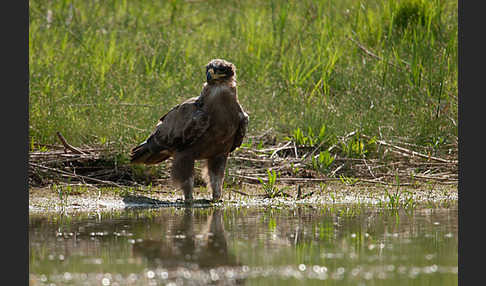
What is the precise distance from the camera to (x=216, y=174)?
727cm

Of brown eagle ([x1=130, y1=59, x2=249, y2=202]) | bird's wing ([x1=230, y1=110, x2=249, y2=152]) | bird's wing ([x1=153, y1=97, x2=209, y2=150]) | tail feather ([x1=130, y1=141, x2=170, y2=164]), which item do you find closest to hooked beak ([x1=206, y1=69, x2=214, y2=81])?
brown eagle ([x1=130, y1=59, x2=249, y2=202])

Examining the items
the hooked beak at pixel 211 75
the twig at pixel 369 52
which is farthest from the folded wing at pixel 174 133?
the twig at pixel 369 52

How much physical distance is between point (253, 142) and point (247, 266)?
435 cm

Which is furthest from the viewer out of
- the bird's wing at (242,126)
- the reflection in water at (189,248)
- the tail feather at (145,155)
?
the tail feather at (145,155)

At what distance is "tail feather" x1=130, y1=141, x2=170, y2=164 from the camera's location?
24.1 ft

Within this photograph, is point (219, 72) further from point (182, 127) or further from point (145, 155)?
point (145, 155)

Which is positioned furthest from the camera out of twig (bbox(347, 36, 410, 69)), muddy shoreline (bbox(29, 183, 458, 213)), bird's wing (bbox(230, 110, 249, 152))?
twig (bbox(347, 36, 410, 69))

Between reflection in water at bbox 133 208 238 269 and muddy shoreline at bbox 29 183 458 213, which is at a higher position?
muddy shoreline at bbox 29 183 458 213

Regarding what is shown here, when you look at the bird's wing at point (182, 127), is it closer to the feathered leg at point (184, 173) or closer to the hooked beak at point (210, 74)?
the feathered leg at point (184, 173)

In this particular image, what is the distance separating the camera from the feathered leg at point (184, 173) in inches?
278

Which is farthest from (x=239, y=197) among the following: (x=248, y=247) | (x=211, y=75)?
(x=248, y=247)

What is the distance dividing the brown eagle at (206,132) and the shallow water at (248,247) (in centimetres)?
70

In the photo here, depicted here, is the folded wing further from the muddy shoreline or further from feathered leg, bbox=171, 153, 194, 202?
the muddy shoreline

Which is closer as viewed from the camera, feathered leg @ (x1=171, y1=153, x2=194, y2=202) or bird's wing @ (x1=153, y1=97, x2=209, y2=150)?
bird's wing @ (x1=153, y1=97, x2=209, y2=150)
